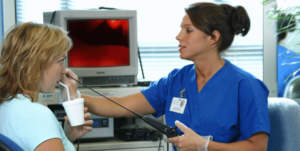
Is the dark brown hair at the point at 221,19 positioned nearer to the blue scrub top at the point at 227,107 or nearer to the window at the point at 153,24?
the blue scrub top at the point at 227,107

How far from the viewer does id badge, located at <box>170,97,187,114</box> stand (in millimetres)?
1257

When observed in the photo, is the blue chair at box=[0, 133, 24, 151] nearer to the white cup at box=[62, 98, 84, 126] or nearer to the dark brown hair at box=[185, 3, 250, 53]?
the white cup at box=[62, 98, 84, 126]

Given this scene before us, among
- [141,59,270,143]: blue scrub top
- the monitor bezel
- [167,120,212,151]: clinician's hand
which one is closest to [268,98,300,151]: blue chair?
[141,59,270,143]: blue scrub top

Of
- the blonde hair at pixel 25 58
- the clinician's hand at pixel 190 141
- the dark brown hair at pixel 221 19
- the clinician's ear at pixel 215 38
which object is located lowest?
the clinician's hand at pixel 190 141

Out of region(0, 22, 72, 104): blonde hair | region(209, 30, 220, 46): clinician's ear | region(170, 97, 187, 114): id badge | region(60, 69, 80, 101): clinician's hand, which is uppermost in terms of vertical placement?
region(209, 30, 220, 46): clinician's ear

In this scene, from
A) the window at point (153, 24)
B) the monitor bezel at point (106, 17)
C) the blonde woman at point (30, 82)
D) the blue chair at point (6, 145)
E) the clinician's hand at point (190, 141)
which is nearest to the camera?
the blue chair at point (6, 145)

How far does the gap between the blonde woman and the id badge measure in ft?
1.75

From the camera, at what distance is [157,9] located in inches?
88.9

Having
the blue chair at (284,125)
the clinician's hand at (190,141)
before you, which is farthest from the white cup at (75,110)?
the blue chair at (284,125)

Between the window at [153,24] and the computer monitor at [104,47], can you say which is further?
the window at [153,24]

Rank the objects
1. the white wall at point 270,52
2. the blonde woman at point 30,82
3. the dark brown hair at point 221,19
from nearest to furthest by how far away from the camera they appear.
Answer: the blonde woman at point 30,82 < the dark brown hair at point 221,19 < the white wall at point 270,52

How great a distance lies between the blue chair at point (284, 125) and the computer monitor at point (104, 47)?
2.52 ft

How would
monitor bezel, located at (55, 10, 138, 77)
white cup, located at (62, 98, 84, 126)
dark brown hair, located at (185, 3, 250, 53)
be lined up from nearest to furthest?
white cup, located at (62, 98, 84, 126)
dark brown hair, located at (185, 3, 250, 53)
monitor bezel, located at (55, 10, 138, 77)

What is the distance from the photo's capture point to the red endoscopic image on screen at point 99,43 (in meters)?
1.58
